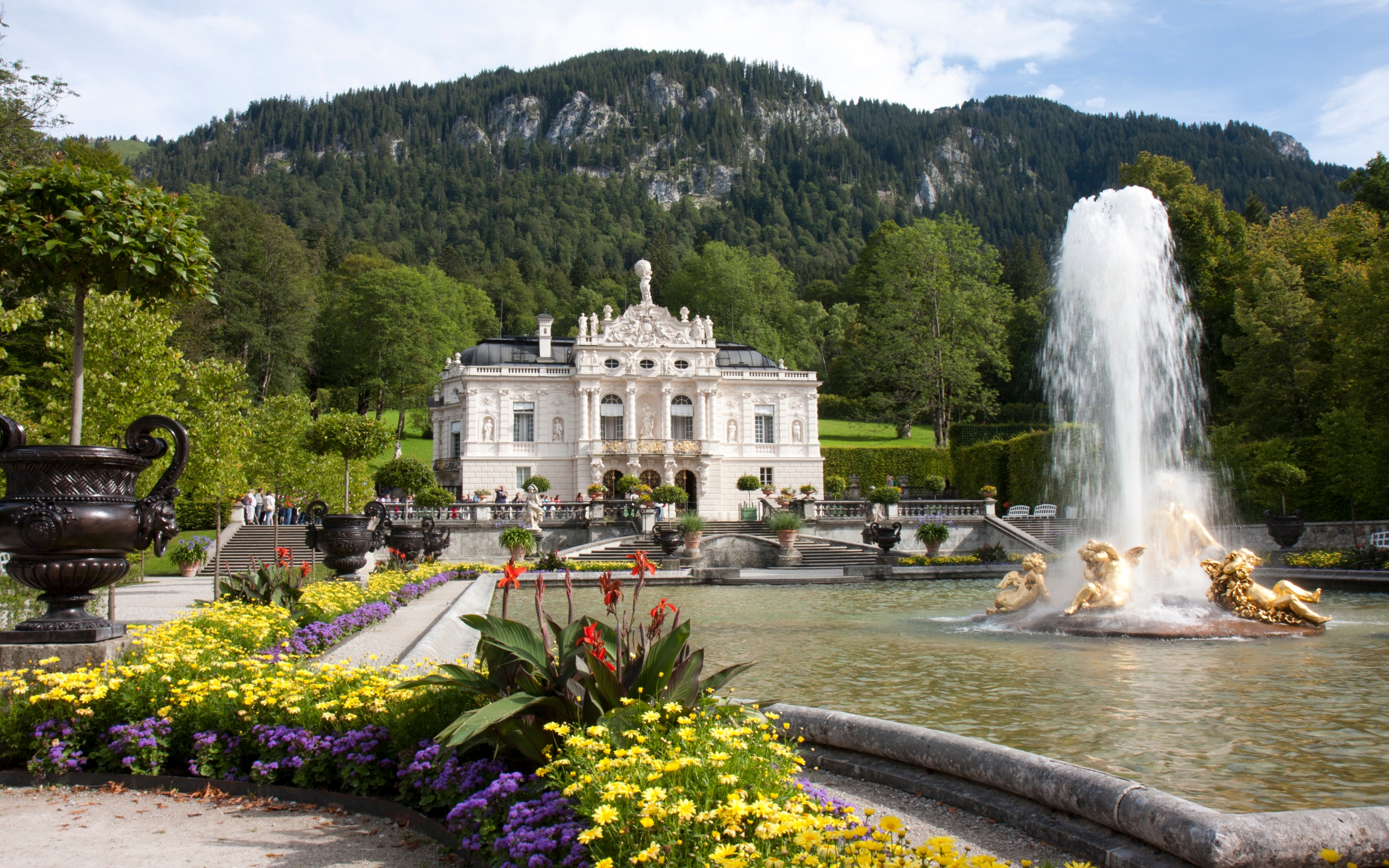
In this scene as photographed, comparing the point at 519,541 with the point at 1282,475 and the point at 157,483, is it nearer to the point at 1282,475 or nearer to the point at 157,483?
the point at 157,483

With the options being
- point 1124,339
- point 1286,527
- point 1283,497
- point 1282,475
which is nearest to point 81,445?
point 1124,339

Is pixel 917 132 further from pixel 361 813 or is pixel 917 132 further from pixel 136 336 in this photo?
pixel 361 813

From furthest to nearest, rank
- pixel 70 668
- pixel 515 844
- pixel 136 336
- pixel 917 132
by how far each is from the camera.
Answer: pixel 917 132 → pixel 136 336 → pixel 70 668 → pixel 515 844

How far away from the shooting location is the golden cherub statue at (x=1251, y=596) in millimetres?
11719

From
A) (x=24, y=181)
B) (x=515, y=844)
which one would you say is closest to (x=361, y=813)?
(x=515, y=844)

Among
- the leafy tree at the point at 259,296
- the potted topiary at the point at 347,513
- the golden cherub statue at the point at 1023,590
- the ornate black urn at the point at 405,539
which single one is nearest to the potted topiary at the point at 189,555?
the potted topiary at the point at 347,513

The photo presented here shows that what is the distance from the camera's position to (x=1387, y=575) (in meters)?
17.6

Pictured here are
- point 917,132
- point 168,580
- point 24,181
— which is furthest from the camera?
point 917,132

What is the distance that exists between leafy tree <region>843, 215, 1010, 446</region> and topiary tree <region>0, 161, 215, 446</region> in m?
47.9

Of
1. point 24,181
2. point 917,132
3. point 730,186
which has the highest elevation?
point 917,132

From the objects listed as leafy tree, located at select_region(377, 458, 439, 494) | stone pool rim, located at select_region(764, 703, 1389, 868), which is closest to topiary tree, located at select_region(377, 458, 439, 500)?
leafy tree, located at select_region(377, 458, 439, 494)

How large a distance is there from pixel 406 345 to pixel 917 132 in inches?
6334

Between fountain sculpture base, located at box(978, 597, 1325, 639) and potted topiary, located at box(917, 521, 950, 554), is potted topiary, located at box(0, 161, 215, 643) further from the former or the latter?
potted topiary, located at box(917, 521, 950, 554)

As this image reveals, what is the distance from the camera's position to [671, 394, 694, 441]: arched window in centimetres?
4694
